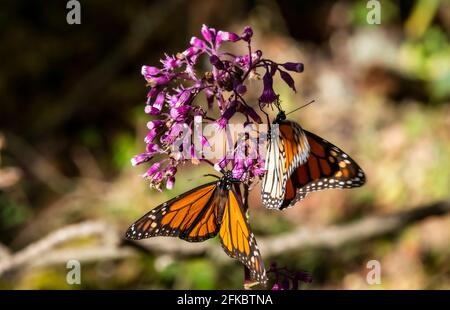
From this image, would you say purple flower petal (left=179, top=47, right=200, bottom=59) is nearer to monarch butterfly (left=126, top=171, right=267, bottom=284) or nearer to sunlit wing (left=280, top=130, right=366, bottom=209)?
monarch butterfly (left=126, top=171, right=267, bottom=284)

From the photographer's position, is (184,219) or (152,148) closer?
(152,148)

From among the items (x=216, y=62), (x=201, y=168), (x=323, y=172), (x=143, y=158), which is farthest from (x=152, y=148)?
(x=201, y=168)

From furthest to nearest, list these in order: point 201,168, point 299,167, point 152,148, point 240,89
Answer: point 201,168, point 299,167, point 152,148, point 240,89

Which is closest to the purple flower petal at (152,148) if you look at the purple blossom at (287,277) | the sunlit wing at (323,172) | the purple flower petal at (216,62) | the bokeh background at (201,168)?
the purple flower petal at (216,62)

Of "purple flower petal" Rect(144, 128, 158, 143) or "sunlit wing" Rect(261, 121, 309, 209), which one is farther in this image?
"sunlit wing" Rect(261, 121, 309, 209)

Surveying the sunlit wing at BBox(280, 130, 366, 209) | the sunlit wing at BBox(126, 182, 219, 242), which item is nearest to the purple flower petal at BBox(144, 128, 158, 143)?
the sunlit wing at BBox(126, 182, 219, 242)

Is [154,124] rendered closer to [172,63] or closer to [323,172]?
[172,63]

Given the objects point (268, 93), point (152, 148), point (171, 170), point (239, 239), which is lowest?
point (239, 239)
